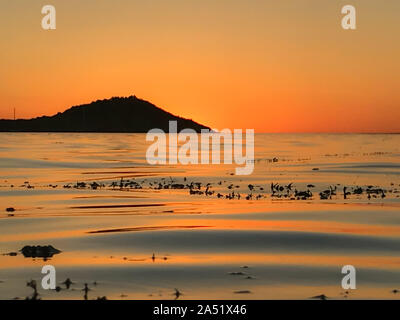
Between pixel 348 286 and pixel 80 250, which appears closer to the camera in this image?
pixel 348 286

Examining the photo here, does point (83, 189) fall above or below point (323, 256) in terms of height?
above

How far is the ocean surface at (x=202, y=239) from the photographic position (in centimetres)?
1220

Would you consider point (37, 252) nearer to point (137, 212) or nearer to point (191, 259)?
point (191, 259)

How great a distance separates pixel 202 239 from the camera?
16938mm

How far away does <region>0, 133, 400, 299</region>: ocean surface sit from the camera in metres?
12.2

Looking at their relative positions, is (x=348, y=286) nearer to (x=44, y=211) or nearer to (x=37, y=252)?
(x=37, y=252)

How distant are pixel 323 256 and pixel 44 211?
10.9 metres

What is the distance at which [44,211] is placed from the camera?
22188 millimetres

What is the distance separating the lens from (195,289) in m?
11.9
